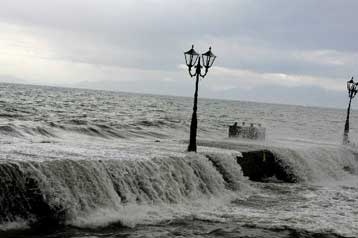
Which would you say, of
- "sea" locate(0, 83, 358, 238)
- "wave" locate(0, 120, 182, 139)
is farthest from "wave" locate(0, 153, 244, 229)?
"wave" locate(0, 120, 182, 139)

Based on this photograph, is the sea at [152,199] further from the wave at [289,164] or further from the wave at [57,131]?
the wave at [57,131]

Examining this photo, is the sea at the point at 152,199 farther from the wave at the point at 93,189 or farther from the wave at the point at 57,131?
the wave at the point at 57,131

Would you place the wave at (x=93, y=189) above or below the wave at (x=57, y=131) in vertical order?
above

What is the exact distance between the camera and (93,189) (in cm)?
1285

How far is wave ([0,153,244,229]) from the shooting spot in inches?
450

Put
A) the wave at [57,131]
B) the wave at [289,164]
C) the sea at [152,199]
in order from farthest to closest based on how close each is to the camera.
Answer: the wave at [57,131] < the wave at [289,164] < the sea at [152,199]

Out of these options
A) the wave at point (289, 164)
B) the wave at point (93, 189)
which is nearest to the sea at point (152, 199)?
the wave at point (93, 189)

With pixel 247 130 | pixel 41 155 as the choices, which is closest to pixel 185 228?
pixel 41 155

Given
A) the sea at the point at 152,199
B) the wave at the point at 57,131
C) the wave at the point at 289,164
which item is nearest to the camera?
the sea at the point at 152,199

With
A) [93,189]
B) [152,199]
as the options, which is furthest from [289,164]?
[93,189]

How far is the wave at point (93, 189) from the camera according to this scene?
11438mm

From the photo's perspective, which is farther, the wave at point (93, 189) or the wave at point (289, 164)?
the wave at point (289, 164)

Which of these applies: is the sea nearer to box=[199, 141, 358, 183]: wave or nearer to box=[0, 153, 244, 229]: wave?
box=[0, 153, 244, 229]: wave

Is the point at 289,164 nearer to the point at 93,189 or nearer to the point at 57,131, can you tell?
the point at 93,189
